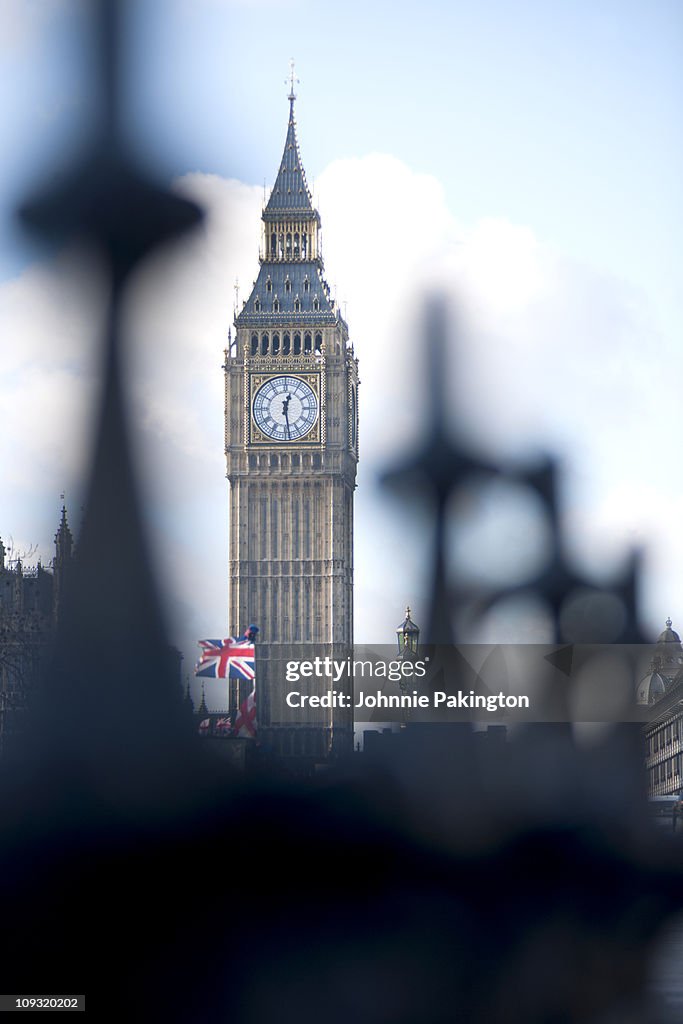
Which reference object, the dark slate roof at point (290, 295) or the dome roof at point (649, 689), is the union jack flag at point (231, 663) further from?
the dark slate roof at point (290, 295)

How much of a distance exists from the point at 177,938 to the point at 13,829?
1579 millimetres

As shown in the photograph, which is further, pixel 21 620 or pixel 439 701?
pixel 21 620

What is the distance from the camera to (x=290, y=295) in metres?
115

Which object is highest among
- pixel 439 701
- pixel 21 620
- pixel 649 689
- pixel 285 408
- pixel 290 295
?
pixel 290 295

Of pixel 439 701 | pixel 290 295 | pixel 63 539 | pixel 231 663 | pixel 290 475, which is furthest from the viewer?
pixel 290 295

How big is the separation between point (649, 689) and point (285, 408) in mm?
58574

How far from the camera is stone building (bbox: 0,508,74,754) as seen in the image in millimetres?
15794

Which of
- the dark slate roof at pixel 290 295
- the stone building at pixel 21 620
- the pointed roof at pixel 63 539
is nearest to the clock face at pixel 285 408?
the dark slate roof at pixel 290 295

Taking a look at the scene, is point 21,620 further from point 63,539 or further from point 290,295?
point 290,295

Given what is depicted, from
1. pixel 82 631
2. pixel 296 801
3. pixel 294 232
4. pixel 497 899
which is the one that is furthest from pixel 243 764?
pixel 294 232

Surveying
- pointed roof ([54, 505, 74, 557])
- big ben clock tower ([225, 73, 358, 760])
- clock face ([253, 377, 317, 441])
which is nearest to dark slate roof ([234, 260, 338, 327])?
big ben clock tower ([225, 73, 358, 760])

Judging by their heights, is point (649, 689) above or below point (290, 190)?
below

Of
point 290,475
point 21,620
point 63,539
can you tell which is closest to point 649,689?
point 21,620

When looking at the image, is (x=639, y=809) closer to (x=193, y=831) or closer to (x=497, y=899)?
(x=497, y=899)
